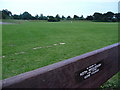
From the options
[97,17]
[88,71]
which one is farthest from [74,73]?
[97,17]

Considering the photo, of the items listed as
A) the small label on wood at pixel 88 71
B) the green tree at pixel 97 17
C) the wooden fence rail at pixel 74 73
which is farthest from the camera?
the green tree at pixel 97 17

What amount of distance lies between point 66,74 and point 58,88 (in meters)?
0.15

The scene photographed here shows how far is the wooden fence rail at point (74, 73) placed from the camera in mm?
1034

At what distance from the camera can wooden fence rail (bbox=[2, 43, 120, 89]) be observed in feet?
3.39

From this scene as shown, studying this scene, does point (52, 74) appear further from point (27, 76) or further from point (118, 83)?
point (118, 83)

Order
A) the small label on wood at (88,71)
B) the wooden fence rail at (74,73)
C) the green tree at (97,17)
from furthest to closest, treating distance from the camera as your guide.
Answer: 1. the green tree at (97,17)
2. the small label on wood at (88,71)
3. the wooden fence rail at (74,73)

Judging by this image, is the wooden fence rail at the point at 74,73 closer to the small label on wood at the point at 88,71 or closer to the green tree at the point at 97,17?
the small label on wood at the point at 88,71

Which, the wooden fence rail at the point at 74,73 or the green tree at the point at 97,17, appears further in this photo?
the green tree at the point at 97,17

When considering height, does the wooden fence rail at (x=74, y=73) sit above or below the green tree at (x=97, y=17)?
below

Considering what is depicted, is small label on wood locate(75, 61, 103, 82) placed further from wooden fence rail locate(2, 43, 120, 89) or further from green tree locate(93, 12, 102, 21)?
green tree locate(93, 12, 102, 21)

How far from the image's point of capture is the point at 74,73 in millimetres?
1452

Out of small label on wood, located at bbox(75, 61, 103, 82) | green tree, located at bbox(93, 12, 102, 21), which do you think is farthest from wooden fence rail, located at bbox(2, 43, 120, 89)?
green tree, located at bbox(93, 12, 102, 21)

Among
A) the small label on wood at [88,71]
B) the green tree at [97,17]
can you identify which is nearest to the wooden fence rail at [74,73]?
the small label on wood at [88,71]

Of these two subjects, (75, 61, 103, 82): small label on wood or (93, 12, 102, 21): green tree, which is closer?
(75, 61, 103, 82): small label on wood
